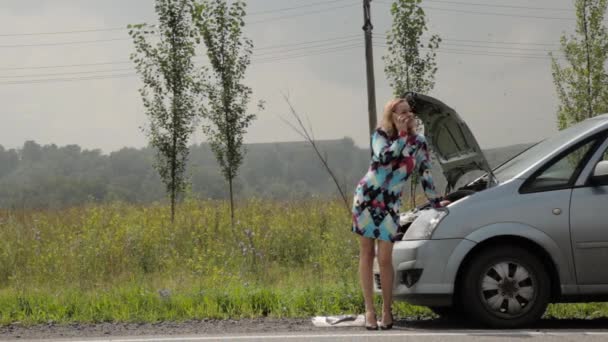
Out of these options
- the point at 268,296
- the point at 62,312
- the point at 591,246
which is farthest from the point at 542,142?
the point at 62,312

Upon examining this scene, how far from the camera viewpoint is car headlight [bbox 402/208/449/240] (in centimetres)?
679

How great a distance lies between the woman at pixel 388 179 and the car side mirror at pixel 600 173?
47.4 inches

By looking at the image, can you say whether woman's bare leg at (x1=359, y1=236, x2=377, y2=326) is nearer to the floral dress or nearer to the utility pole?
the floral dress

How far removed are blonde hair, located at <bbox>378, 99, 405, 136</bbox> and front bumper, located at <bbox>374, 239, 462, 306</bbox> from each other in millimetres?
932

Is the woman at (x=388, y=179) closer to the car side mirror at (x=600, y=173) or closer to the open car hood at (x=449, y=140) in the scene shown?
the open car hood at (x=449, y=140)

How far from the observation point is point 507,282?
671 cm

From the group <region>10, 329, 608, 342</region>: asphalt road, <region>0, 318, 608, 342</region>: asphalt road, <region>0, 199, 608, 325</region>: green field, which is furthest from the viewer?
<region>0, 199, 608, 325</region>: green field

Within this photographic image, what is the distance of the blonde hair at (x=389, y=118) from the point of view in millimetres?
6785

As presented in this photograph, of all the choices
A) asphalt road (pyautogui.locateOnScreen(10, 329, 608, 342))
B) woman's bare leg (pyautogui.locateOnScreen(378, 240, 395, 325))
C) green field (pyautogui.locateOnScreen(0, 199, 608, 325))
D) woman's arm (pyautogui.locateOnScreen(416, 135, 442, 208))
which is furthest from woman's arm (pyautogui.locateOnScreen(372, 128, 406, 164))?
green field (pyautogui.locateOnScreen(0, 199, 608, 325))

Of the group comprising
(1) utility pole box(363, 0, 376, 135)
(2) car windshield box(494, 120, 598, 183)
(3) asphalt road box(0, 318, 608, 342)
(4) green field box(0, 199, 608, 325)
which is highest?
(1) utility pole box(363, 0, 376, 135)

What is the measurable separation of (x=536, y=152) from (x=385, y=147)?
1.48m

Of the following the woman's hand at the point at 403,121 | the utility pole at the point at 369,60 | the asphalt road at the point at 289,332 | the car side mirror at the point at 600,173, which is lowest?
the asphalt road at the point at 289,332

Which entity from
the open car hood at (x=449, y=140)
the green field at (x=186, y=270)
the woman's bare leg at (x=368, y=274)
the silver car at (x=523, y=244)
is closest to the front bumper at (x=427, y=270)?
the silver car at (x=523, y=244)

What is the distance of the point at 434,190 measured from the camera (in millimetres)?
6895
